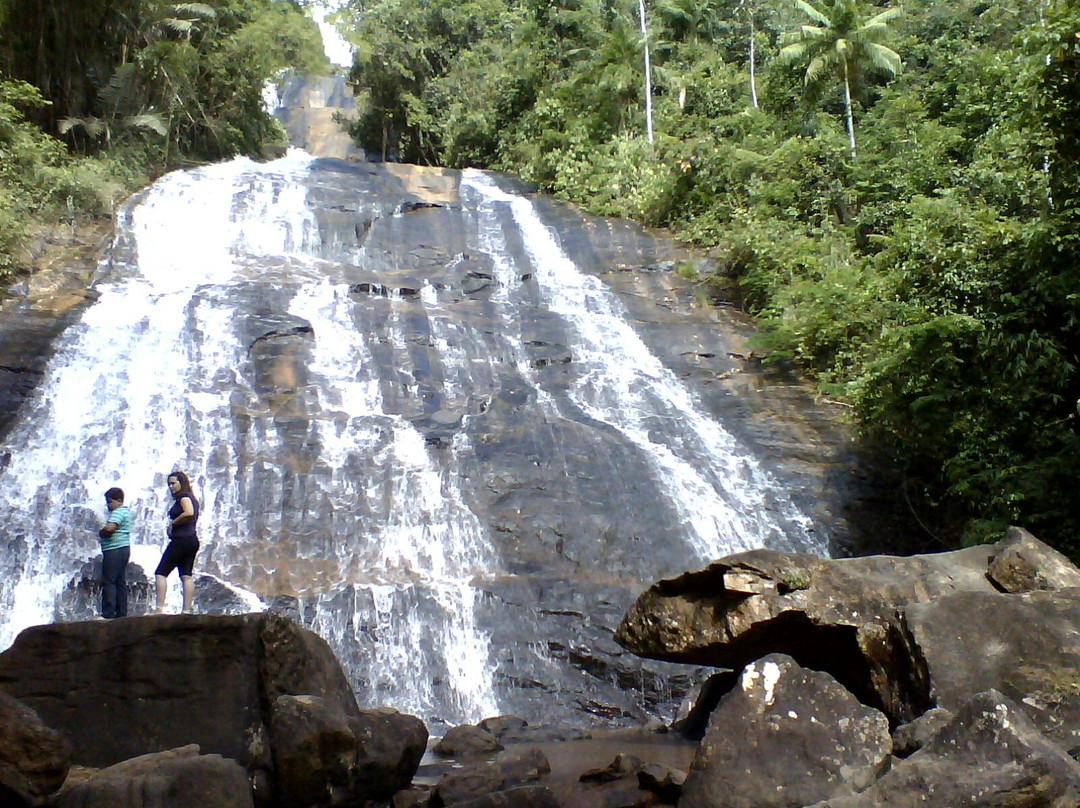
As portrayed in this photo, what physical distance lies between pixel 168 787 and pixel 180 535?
14.7 ft

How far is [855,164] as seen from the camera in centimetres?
2198

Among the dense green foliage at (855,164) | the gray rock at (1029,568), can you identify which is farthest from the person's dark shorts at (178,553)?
the dense green foliage at (855,164)

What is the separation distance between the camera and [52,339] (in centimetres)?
1484

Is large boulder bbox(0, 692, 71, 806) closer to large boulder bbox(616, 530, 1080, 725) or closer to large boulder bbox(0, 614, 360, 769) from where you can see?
large boulder bbox(0, 614, 360, 769)

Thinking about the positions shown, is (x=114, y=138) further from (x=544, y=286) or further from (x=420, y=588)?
(x=420, y=588)

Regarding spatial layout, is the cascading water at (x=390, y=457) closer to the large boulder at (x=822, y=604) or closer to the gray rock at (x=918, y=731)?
the large boulder at (x=822, y=604)

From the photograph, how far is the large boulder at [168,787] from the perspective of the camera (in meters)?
4.74

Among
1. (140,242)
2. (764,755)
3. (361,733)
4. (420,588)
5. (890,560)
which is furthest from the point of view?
(140,242)

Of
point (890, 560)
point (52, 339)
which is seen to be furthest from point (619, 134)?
point (890, 560)

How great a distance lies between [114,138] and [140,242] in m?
5.79

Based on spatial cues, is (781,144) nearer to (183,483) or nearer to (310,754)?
(183,483)

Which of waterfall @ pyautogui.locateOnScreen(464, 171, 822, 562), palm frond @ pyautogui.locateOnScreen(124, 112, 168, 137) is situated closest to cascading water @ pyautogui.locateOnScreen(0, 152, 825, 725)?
waterfall @ pyautogui.locateOnScreen(464, 171, 822, 562)

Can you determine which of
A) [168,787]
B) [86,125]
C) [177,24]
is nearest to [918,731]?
[168,787]

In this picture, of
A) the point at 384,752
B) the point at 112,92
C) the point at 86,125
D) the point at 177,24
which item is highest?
the point at 177,24
